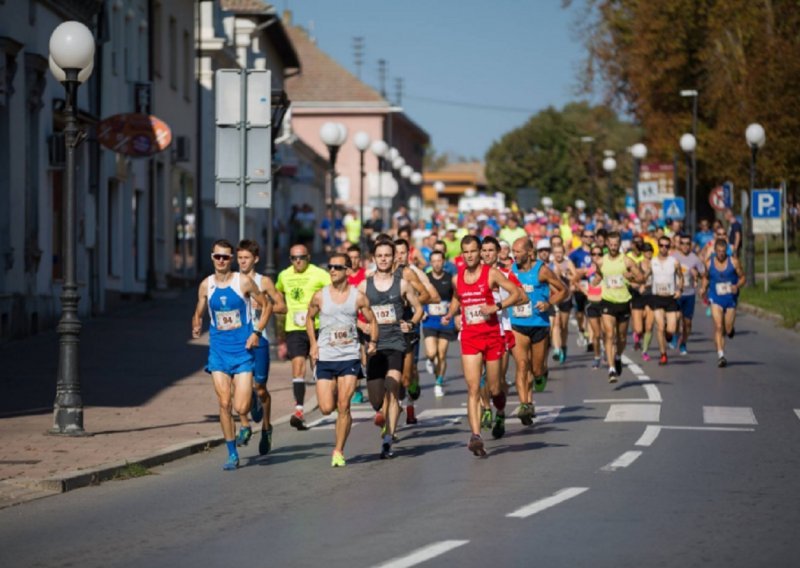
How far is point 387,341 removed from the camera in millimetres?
15648

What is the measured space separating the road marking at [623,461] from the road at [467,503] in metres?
0.02

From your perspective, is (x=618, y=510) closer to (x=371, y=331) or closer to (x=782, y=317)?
(x=371, y=331)

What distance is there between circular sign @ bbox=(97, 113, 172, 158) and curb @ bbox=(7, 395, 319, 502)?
16.1m

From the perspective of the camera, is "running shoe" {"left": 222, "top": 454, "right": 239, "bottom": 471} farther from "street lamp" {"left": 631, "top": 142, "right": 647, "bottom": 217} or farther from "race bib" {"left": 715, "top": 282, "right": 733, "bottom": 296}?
"street lamp" {"left": 631, "top": 142, "right": 647, "bottom": 217}

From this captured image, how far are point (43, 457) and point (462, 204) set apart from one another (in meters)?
91.9

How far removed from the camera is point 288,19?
124m

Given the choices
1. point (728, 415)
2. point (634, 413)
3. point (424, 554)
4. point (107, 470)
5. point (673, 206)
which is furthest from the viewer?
point (673, 206)

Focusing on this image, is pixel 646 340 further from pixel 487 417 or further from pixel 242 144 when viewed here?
pixel 487 417

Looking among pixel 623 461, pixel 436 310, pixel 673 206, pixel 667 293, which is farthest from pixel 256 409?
pixel 673 206

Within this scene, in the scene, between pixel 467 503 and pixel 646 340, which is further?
pixel 646 340

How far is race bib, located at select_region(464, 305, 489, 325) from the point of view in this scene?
52.7 ft

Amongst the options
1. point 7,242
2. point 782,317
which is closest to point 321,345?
point 7,242

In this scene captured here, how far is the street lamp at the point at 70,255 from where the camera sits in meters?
16.6

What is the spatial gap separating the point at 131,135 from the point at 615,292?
11.0 meters
